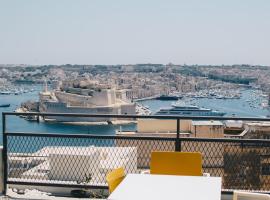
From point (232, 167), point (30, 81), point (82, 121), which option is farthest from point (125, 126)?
point (30, 81)

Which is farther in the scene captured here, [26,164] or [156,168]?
[26,164]

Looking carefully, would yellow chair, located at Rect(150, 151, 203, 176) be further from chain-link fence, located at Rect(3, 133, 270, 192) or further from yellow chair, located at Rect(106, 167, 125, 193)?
chain-link fence, located at Rect(3, 133, 270, 192)

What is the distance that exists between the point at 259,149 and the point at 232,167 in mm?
469

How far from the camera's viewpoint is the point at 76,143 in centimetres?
630

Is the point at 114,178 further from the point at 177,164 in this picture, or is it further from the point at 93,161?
the point at 93,161

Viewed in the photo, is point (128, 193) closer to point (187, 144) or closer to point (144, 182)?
point (144, 182)

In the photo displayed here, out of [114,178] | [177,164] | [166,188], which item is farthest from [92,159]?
[166,188]

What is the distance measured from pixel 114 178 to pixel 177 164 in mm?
723

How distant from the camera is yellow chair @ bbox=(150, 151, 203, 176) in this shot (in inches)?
148

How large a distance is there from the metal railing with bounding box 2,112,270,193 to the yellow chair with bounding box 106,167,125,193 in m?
1.51

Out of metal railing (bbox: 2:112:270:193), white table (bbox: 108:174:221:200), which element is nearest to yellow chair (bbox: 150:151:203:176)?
white table (bbox: 108:174:221:200)

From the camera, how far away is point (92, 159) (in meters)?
5.88

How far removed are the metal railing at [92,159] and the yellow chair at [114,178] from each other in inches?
59.5

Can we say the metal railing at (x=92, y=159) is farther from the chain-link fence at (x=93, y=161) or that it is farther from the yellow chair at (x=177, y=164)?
the yellow chair at (x=177, y=164)
